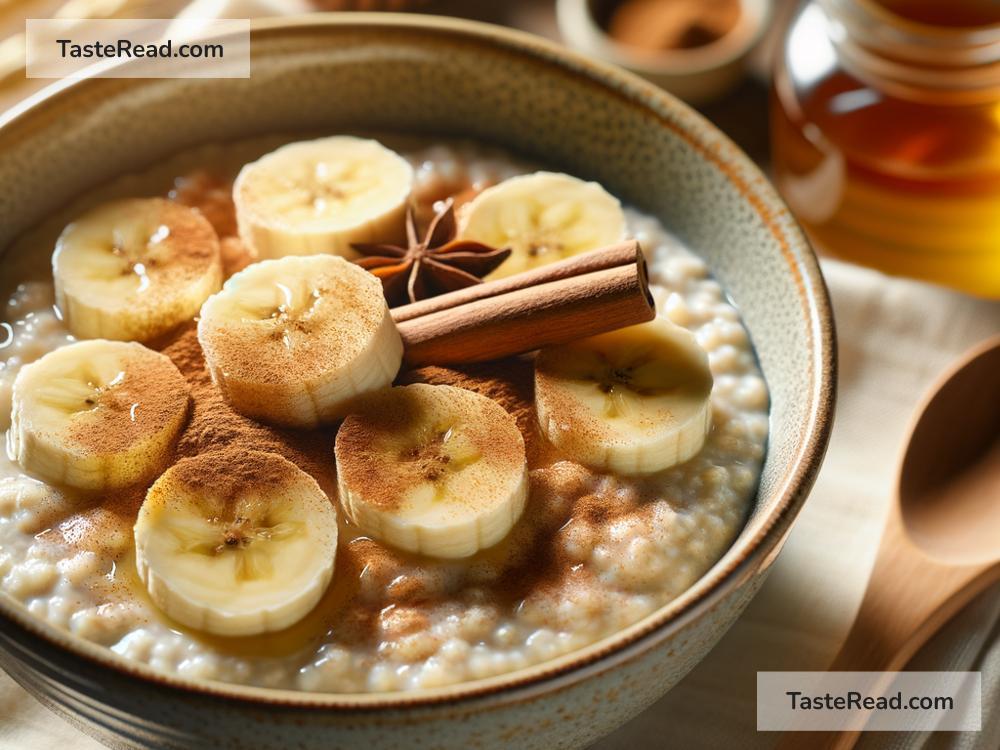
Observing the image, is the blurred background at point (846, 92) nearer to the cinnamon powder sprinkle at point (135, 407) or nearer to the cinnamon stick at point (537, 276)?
the cinnamon stick at point (537, 276)

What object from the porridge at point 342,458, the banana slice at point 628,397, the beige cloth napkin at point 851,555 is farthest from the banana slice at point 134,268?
the beige cloth napkin at point 851,555

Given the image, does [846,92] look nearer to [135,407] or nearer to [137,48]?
[137,48]

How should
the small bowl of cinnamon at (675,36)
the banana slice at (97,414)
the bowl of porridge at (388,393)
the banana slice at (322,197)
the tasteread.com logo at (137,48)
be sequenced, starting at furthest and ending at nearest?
the small bowl of cinnamon at (675,36)
the tasteread.com logo at (137,48)
the banana slice at (322,197)
the banana slice at (97,414)
the bowl of porridge at (388,393)

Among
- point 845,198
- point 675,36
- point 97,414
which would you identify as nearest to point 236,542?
point 97,414

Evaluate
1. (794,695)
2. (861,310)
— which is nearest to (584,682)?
(794,695)

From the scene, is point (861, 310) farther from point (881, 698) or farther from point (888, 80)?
point (881, 698)

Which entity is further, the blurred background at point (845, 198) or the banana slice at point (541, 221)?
the banana slice at point (541, 221)

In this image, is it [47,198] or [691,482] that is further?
[47,198]

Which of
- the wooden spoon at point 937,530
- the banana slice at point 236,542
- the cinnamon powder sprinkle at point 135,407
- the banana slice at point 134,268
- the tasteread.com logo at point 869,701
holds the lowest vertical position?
the tasteread.com logo at point 869,701
